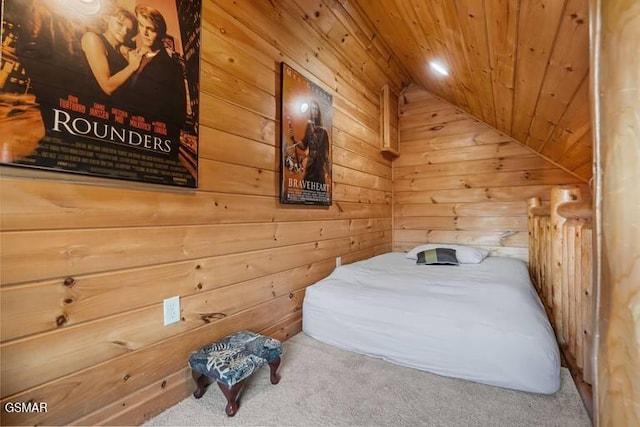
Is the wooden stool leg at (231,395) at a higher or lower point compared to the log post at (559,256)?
lower

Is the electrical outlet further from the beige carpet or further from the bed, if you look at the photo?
the bed

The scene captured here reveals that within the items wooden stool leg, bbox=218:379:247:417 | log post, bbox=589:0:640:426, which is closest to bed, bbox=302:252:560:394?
wooden stool leg, bbox=218:379:247:417

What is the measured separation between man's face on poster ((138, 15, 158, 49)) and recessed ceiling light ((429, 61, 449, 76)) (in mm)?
2379

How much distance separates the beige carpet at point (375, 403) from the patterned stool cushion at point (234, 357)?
191 millimetres

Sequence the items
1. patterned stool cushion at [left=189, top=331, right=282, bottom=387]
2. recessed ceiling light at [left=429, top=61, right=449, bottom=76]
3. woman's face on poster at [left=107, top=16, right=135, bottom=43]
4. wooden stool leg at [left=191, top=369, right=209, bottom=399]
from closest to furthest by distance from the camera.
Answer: woman's face on poster at [left=107, top=16, right=135, bottom=43]
patterned stool cushion at [left=189, top=331, right=282, bottom=387]
wooden stool leg at [left=191, top=369, right=209, bottom=399]
recessed ceiling light at [left=429, top=61, right=449, bottom=76]

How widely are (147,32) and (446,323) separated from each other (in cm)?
205

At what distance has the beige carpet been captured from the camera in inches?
50.1

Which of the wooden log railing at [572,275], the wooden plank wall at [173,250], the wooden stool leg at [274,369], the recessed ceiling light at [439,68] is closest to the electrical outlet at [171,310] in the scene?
the wooden plank wall at [173,250]

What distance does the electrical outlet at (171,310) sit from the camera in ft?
4.40

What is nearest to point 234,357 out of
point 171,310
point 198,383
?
point 198,383

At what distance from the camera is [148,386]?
1279mm

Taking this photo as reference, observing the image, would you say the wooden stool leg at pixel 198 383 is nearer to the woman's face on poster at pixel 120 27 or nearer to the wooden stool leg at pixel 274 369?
the wooden stool leg at pixel 274 369

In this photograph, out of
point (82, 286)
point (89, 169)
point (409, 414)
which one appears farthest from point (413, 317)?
point (89, 169)

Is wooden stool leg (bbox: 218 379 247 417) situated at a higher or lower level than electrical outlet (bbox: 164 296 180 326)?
→ lower
